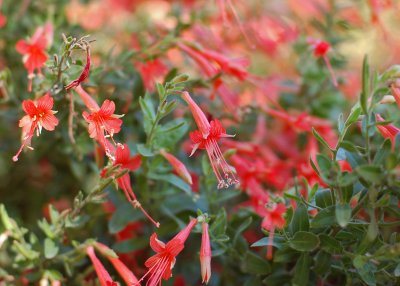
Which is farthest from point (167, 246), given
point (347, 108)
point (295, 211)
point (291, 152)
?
point (347, 108)

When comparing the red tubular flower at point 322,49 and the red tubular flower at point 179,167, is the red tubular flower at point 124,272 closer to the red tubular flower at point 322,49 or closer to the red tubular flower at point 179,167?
the red tubular flower at point 179,167

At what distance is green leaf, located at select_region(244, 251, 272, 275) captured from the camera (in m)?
0.96

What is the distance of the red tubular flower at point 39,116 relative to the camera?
84 centimetres

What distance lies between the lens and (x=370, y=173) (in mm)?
748

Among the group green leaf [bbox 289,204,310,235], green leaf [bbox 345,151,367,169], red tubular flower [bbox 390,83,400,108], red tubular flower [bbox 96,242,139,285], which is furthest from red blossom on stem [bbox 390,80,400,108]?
red tubular flower [bbox 96,242,139,285]

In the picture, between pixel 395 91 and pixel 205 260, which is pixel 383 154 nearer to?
pixel 395 91

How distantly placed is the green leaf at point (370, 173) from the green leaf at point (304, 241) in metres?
0.14

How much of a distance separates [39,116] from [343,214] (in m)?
0.48

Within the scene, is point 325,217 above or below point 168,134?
below

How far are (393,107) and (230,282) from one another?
1.50 ft

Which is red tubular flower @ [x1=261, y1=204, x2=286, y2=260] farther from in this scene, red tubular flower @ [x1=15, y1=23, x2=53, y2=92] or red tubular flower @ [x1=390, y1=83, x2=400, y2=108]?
red tubular flower @ [x1=15, y1=23, x2=53, y2=92]

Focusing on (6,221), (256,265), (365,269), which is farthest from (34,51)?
(365,269)

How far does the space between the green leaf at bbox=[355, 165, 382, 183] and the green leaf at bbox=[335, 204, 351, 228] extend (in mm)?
66

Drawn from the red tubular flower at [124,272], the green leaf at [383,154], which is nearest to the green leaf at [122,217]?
the red tubular flower at [124,272]
